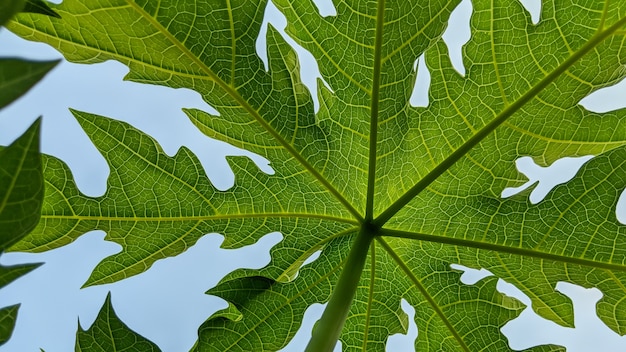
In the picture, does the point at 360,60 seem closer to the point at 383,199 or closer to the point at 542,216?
the point at 383,199

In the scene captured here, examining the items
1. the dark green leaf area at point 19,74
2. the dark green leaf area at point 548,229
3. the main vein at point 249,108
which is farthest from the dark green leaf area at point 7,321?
the dark green leaf area at point 548,229

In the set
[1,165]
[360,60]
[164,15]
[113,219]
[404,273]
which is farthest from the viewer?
[404,273]

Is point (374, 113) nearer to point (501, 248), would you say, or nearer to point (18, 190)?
point (501, 248)

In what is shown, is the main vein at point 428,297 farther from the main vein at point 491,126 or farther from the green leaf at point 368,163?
the main vein at point 491,126

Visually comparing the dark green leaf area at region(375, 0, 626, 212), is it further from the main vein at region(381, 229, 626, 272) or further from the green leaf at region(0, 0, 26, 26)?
the green leaf at region(0, 0, 26, 26)

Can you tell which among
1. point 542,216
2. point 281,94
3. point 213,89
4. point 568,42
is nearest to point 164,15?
point 213,89

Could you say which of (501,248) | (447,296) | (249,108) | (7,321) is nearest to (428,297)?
(447,296)

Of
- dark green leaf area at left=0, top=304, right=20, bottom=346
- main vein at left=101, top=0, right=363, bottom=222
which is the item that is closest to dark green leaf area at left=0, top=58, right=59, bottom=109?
dark green leaf area at left=0, top=304, right=20, bottom=346
